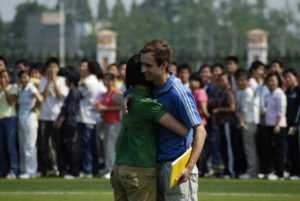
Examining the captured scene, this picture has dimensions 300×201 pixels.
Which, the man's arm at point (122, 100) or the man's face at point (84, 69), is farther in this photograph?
the man's face at point (84, 69)

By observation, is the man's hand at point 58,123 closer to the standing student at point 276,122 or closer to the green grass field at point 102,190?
the green grass field at point 102,190

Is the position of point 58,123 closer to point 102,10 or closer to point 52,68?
point 52,68

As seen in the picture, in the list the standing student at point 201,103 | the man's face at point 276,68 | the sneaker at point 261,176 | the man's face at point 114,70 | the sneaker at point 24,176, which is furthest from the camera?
the man's face at point 114,70

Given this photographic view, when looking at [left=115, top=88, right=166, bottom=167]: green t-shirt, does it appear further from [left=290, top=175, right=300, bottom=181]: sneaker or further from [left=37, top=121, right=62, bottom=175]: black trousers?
[left=37, top=121, right=62, bottom=175]: black trousers

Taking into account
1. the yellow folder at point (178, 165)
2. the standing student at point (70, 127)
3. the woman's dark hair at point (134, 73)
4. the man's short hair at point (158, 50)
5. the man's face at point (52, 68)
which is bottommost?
the standing student at point (70, 127)

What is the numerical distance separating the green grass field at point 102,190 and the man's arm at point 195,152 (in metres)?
6.67

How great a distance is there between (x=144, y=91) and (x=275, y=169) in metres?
12.1

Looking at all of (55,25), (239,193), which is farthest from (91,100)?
(55,25)

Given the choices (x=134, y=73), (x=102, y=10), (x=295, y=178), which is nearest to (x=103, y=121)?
(x=295, y=178)

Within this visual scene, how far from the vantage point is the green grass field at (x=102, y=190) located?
19984 mm

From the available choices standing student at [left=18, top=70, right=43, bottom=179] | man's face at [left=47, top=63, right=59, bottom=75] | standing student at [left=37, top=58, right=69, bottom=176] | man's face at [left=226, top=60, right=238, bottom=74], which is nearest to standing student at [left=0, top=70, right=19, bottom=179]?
standing student at [left=18, top=70, right=43, bottom=179]

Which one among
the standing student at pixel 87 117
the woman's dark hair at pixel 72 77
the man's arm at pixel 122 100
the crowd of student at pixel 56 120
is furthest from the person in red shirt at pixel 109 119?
the man's arm at pixel 122 100

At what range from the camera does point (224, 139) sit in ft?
82.6

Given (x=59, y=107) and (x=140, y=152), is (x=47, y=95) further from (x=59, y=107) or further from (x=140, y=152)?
(x=140, y=152)
